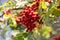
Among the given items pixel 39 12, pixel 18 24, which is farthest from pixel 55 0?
pixel 18 24

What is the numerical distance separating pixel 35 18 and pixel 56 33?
107 millimetres

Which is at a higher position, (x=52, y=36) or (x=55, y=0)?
(x=55, y=0)

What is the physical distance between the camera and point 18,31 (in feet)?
3.33

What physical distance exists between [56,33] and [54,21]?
0.21 feet

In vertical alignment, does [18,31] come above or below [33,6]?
below

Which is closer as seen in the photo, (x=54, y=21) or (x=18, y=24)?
(x=54, y=21)

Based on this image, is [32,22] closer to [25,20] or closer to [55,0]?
[25,20]

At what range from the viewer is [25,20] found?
92cm

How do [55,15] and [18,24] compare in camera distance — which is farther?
[18,24]

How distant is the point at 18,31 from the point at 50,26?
0.20 metres

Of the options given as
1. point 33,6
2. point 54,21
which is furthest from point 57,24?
point 33,6

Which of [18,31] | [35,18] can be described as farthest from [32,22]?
[18,31]

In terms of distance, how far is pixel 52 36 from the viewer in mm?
924

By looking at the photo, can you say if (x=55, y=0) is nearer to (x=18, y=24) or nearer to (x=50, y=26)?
(x=50, y=26)
